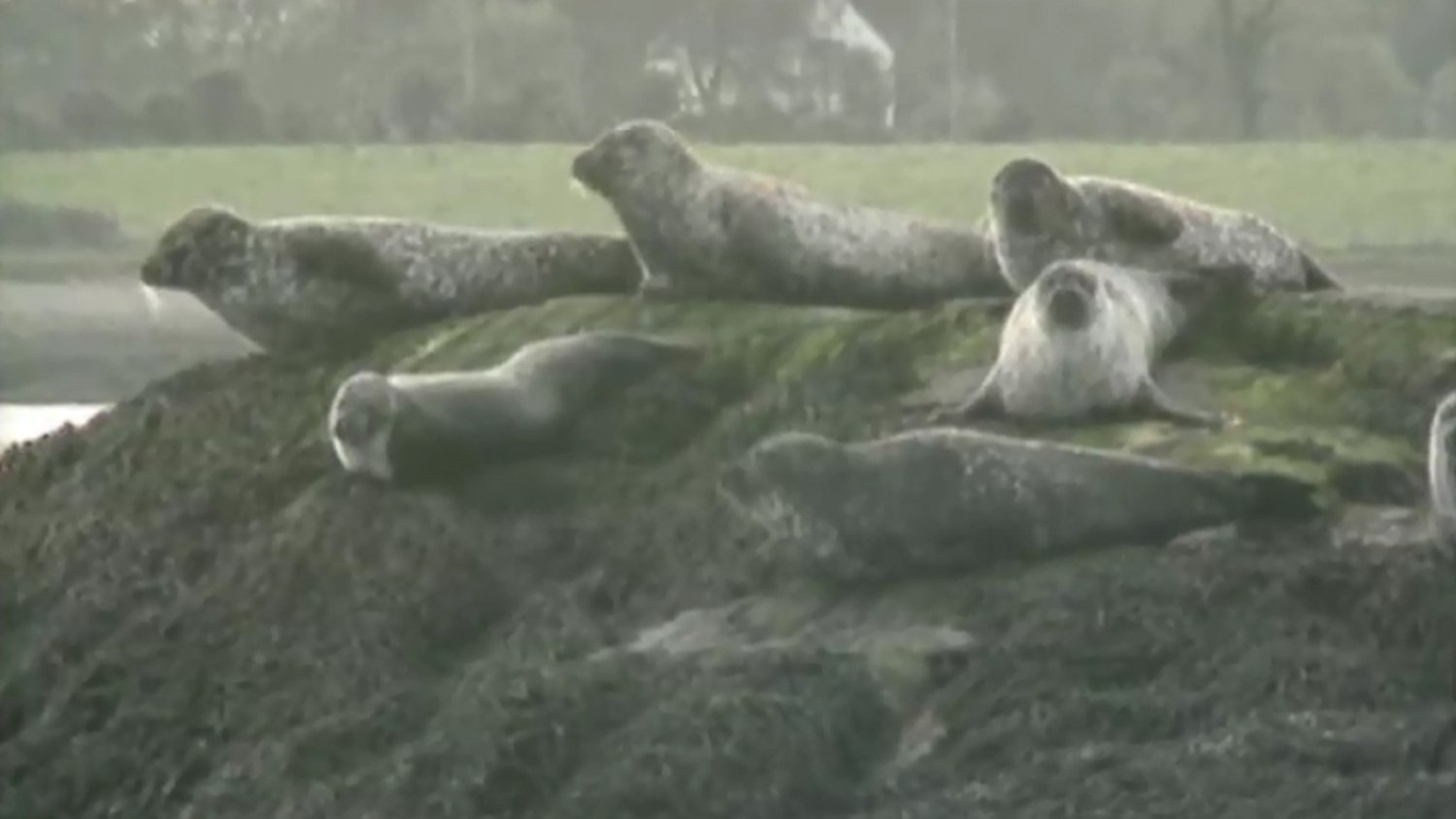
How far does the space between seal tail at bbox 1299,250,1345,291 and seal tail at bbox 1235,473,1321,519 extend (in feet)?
1.51

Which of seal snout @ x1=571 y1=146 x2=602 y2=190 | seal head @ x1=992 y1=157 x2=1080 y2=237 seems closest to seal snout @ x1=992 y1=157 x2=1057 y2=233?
seal head @ x1=992 y1=157 x2=1080 y2=237

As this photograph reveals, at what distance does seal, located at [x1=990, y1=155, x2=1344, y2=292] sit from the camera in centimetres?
329

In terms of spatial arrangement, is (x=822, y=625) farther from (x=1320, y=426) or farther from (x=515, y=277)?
(x=515, y=277)

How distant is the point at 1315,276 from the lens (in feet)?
10.7

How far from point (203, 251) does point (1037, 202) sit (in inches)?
56.2

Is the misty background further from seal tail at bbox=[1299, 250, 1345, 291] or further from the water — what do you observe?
the water

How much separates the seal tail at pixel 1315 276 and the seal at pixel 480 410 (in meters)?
0.91

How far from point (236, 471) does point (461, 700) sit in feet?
2.30

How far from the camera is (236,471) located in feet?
11.8

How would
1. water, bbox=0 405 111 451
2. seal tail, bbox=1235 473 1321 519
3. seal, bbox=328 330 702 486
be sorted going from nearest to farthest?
seal tail, bbox=1235 473 1321 519 → seal, bbox=328 330 702 486 → water, bbox=0 405 111 451

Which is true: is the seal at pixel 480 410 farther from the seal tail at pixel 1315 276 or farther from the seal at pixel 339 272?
the seal tail at pixel 1315 276

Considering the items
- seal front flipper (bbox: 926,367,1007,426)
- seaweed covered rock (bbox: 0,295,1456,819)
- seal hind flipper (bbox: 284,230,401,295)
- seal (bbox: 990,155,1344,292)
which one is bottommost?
seaweed covered rock (bbox: 0,295,1456,819)

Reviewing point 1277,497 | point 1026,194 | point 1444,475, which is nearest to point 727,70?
point 1026,194

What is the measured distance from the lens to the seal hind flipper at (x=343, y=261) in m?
3.79
